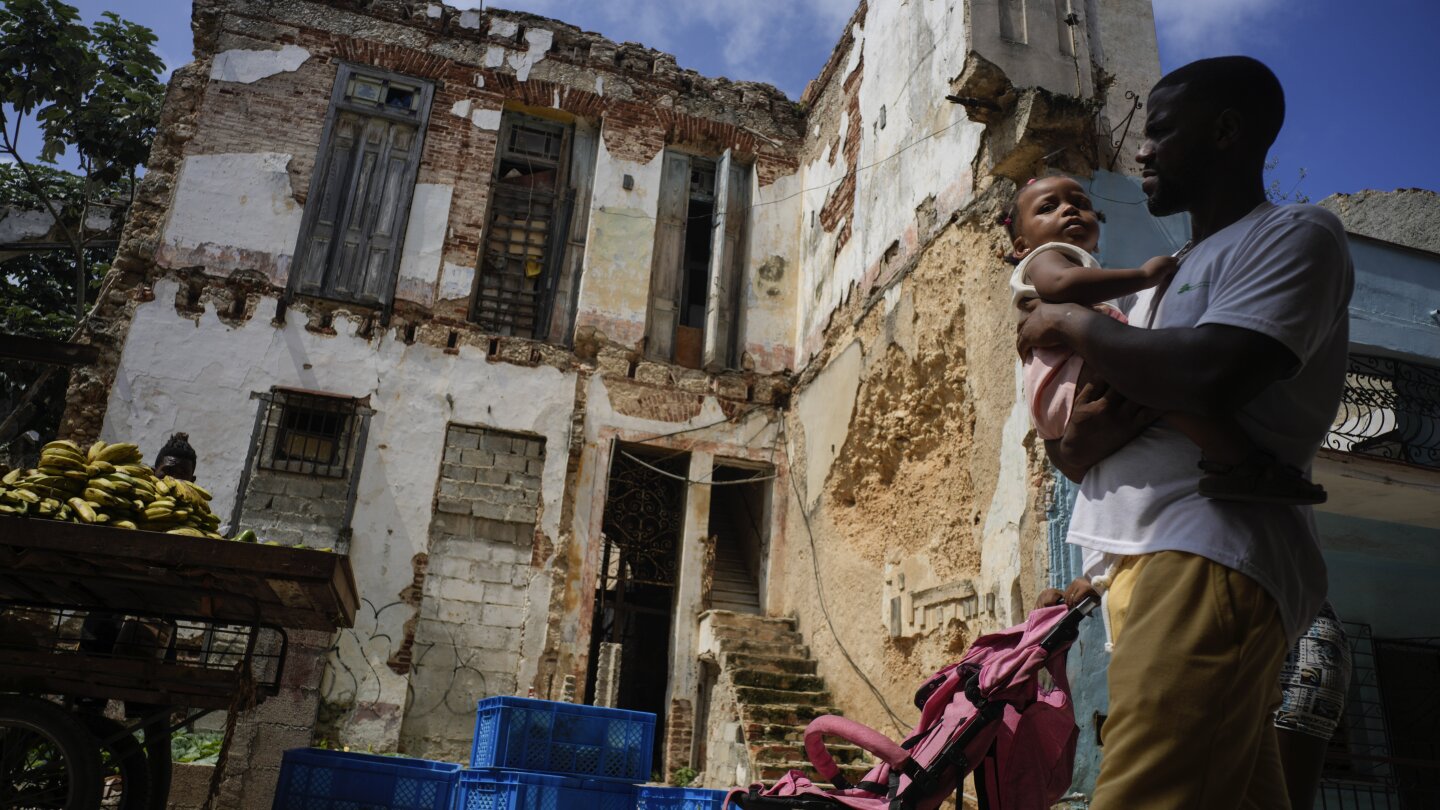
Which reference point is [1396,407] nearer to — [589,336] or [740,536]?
[740,536]

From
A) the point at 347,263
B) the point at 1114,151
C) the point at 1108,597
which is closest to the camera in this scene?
the point at 1108,597

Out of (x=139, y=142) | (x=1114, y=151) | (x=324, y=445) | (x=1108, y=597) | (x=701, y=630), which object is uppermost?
(x=139, y=142)

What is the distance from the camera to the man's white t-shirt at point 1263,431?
1.55m

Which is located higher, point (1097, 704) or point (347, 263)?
point (347, 263)

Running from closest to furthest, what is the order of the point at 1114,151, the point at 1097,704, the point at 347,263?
the point at 1097,704, the point at 1114,151, the point at 347,263

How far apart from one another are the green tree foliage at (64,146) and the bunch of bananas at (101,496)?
8.66 meters

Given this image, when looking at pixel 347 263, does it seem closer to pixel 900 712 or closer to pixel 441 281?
pixel 441 281

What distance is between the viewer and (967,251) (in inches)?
313

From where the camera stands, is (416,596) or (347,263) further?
(347,263)

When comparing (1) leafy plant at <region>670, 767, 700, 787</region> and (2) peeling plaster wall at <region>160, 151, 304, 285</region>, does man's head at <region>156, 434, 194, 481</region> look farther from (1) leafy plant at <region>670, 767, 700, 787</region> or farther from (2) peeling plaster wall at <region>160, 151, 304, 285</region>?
(1) leafy plant at <region>670, 767, 700, 787</region>

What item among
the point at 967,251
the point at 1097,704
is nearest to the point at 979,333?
the point at 967,251

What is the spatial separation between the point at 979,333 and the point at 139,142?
40.4ft

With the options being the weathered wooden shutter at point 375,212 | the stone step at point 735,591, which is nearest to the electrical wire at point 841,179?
the weathered wooden shutter at point 375,212

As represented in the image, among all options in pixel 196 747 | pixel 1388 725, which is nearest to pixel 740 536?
pixel 196 747
